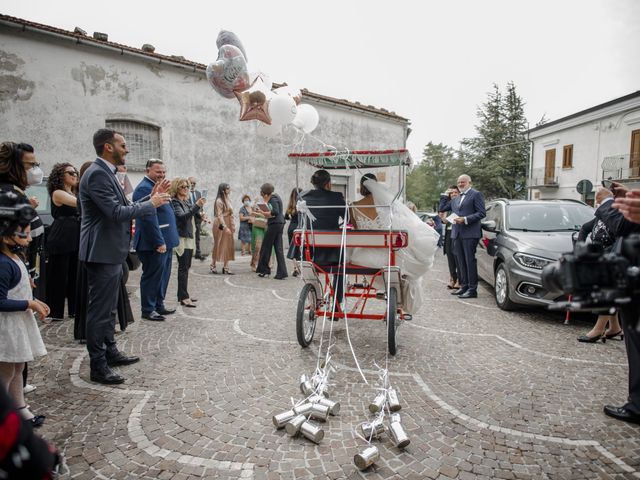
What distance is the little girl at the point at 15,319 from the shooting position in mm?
2564

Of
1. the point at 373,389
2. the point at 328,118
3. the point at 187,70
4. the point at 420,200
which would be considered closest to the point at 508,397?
the point at 373,389

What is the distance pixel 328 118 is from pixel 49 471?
56.4 ft

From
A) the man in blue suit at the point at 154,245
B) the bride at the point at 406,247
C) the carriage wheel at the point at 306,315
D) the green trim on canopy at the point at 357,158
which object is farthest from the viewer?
the man in blue suit at the point at 154,245

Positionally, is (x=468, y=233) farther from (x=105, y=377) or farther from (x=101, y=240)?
(x=105, y=377)

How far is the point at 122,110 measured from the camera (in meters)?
12.1

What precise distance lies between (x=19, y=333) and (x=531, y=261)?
6089 mm

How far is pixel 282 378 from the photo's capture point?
3889mm

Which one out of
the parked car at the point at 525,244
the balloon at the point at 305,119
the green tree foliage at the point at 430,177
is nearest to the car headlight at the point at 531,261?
the parked car at the point at 525,244

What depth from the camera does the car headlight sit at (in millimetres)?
5801

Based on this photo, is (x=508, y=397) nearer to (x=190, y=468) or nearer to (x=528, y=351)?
(x=528, y=351)

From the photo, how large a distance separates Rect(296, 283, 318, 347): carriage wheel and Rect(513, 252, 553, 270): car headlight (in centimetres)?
327

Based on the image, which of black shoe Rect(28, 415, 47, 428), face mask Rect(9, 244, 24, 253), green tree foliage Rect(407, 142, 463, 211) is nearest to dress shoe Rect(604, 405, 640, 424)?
black shoe Rect(28, 415, 47, 428)

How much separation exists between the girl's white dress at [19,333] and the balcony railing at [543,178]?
116 ft

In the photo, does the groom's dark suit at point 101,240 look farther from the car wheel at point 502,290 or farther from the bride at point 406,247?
the car wheel at point 502,290
